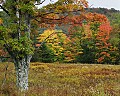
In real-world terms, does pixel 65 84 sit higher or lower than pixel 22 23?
lower

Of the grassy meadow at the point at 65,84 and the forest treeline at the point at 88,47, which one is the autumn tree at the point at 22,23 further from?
the forest treeline at the point at 88,47

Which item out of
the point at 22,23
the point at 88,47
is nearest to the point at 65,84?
the point at 22,23

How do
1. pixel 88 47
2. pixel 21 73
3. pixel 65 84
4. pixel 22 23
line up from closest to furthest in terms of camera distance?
1. pixel 21 73
2. pixel 22 23
3. pixel 65 84
4. pixel 88 47

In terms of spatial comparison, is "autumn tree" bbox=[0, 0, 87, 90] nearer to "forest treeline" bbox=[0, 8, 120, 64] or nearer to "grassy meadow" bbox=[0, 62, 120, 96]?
"grassy meadow" bbox=[0, 62, 120, 96]

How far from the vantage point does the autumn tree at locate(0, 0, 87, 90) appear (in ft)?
38.5

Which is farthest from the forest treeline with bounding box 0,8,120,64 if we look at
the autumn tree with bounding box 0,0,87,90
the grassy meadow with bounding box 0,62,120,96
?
the autumn tree with bounding box 0,0,87,90

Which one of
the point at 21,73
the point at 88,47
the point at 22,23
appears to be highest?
the point at 22,23

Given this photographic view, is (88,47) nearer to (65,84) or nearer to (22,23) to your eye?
(65,84)

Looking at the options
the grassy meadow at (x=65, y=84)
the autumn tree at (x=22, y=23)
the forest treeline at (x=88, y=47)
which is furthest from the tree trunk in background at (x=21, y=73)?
the forest treeline at (x=88, y=47)

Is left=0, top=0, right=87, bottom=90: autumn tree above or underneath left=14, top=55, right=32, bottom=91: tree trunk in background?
above

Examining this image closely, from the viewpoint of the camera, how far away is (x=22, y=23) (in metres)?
12.7

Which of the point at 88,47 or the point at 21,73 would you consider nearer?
the point at 21,73

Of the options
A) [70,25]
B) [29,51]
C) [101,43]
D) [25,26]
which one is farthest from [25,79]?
[101,43]

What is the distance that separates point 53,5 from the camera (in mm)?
13211
